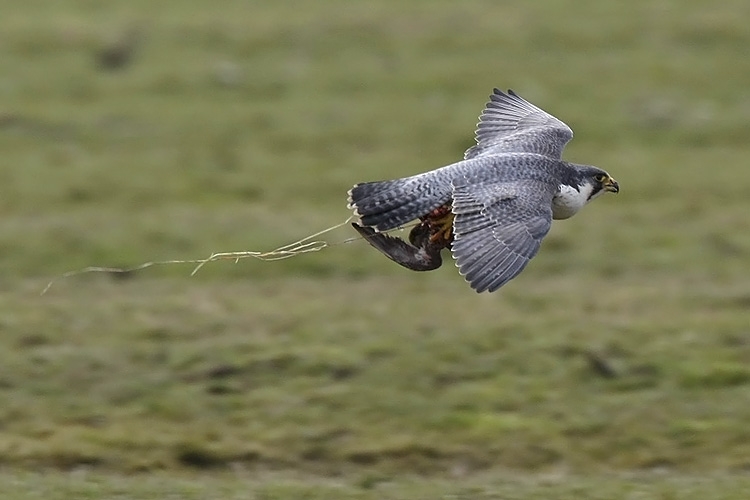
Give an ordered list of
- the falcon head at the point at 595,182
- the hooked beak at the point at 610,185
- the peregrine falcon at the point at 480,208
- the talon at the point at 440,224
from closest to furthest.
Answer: the peregrine falcon at the point at 480,208 < the talon at the point at 440,224 < the falcon head at the point at 595,182 < the hooked beak at the point at 610,185

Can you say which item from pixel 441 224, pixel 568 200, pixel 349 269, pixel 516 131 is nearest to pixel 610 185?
pixel 568 200

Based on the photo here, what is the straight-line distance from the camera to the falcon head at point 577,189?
10070mm

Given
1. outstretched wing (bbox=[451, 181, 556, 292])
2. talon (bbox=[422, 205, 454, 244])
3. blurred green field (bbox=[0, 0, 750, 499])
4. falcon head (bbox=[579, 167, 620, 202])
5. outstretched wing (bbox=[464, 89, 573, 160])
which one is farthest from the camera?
blurred green field (bbox=[0, 0, 750, 499])

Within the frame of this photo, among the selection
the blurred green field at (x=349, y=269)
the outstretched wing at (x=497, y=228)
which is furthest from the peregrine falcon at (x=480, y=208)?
the blurred green field at (x=349, y=269)

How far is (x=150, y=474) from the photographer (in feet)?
37.1

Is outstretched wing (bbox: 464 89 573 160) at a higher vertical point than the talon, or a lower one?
higher

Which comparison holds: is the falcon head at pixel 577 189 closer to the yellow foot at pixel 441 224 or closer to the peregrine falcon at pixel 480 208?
the peregrine falcon at pixel 480 208

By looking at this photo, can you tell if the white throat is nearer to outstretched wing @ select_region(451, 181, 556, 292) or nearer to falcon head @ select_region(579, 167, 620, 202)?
falcon head @ select_region(579, 167, 620, 202)

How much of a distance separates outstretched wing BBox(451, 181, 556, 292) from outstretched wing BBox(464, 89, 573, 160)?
46.7 inches

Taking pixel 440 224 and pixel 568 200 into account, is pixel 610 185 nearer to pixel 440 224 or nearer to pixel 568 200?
pixel 568 200

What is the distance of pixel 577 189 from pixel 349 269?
20.6ft

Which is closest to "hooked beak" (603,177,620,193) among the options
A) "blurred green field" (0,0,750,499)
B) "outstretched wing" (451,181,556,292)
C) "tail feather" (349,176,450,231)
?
"outstretched wing" (451,181,556,292)

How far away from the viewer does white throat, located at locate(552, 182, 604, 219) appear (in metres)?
10.0

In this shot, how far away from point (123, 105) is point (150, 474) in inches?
446
